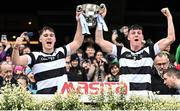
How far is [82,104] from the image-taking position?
4332mm

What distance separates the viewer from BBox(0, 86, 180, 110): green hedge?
166 inches

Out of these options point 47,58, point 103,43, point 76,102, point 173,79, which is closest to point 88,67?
point 103,43

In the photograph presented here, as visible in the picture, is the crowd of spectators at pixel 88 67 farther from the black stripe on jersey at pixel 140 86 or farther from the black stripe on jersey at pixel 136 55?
the black stripe on jersey at pixel 140 86

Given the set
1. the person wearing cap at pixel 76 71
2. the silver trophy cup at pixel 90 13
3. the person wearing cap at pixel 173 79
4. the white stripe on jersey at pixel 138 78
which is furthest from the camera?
the person wearing cap at pixel 76 71

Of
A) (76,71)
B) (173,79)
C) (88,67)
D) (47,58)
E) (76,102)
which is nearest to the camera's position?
(76,102)

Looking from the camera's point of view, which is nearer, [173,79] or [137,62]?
[173,79]

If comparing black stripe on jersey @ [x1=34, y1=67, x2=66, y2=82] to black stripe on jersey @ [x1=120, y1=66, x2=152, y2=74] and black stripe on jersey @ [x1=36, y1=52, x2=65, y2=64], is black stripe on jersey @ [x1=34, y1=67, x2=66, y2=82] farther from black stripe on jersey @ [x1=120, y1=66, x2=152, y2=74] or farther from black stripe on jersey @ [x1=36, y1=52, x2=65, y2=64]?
black stripe on jersey @ [x1=120, y1=66, x2=152, y2=74]

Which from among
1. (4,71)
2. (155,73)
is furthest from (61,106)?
(4,71)

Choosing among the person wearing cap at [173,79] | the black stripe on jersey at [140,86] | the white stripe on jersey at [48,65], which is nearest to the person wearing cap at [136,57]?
the black stripe on jersey at [140,86]

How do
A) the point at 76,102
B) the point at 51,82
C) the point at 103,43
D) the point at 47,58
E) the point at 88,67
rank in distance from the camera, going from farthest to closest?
the point at 88,67
the point at 103,43
the point at 47,58
the point at 51,82
the point at 76,102

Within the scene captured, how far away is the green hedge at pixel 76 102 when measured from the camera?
422cm

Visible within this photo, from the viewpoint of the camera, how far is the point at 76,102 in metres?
4.26

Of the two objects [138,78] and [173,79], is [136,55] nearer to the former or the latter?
[138,78]

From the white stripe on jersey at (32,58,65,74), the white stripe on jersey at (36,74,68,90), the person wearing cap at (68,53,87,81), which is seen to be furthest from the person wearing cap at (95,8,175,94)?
the person wearing cap at (68,53,87,81)
